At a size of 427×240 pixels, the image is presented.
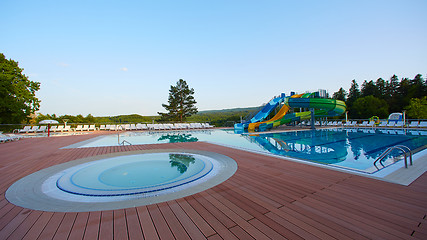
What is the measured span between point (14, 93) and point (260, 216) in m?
21.1

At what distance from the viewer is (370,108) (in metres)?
26.0

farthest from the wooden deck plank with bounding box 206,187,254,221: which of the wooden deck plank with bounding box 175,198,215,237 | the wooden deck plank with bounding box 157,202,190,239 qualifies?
the wooden deck plank with bounding box 157,202,190,239

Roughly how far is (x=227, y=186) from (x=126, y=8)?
12218 mm

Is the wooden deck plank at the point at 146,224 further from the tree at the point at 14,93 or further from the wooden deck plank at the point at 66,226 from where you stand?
the tree at the point at 14,93

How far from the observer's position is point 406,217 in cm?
153

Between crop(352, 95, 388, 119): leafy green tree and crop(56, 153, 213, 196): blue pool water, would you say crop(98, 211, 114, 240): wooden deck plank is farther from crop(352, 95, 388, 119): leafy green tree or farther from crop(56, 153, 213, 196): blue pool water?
crop(352, 95, 388, 119): leafy green tree

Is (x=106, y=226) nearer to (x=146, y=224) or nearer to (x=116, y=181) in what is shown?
(x=146, y=224)

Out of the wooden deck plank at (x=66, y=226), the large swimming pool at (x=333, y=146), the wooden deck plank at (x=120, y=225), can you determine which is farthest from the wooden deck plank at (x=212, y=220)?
the large swimming pool at (x=333, y=146)

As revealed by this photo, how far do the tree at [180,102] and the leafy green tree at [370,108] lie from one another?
82.9 feet

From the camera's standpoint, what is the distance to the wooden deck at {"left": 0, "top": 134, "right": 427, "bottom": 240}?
1.36 meters

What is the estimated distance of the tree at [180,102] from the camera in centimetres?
2517

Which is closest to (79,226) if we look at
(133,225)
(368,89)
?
(133,225)

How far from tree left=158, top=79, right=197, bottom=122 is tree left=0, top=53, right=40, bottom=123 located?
44.9 ft

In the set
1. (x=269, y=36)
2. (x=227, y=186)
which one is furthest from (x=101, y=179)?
(x=269, y=36)
